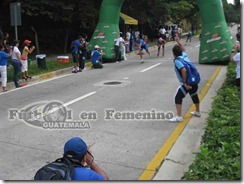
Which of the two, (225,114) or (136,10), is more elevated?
(136,10)

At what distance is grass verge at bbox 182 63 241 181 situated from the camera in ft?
14.2

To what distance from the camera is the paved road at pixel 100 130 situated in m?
5.71

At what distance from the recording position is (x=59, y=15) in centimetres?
2384

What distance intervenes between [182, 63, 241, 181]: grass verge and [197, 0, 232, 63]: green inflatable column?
37.5ft

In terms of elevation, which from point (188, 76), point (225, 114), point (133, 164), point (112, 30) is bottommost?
point (133, 164)

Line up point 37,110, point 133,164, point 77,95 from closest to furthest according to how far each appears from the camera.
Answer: point 133,164, point 37,110, point 77,95

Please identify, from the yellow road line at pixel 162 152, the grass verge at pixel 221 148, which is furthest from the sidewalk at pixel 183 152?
the grass verge at pixel 221 148

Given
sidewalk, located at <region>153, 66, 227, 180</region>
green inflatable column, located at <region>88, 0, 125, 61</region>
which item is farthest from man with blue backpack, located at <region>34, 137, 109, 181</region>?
green inflatable column, located at <region>88, 0, 125, 61</region>

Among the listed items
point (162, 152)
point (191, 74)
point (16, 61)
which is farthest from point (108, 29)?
point (162, 152)

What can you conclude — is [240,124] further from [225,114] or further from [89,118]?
[89,118]

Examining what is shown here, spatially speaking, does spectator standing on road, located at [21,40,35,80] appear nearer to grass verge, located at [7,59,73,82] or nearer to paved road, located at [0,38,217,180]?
grass verge, located at [7,59,73,82]

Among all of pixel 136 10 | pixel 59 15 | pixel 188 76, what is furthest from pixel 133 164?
pixel 136 10

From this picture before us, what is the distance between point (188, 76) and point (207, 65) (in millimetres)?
11141

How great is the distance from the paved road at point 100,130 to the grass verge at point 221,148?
998 mm
